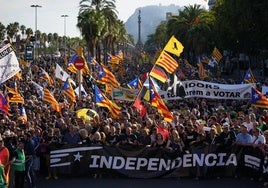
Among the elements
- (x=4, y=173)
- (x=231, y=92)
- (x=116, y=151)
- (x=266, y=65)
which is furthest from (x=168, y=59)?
(x=266, y=65)

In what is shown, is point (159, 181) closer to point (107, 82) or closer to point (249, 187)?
point (249, 187)

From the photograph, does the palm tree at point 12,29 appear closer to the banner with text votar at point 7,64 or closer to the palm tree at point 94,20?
the palm tree at point 94,20

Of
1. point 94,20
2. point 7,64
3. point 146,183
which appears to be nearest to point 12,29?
point 94,20

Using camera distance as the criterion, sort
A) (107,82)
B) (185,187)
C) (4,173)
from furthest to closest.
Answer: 1. (107,82)
2. (185,187)
3. (4,173)

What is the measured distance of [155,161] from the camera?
560 inches

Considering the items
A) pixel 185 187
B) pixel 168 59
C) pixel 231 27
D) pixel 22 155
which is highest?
pixel 231 27

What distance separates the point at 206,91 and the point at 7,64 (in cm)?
712

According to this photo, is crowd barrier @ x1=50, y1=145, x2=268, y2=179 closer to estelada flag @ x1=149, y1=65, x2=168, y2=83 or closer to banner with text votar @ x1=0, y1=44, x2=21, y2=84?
estelada flag @ x1=149, y1=65, x2=168, y2=83

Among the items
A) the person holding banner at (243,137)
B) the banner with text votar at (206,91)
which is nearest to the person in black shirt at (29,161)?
the person holding banner at (243,137)

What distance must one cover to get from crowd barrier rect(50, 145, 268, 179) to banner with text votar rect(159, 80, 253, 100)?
5785 millimetres

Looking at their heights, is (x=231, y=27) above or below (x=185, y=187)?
above

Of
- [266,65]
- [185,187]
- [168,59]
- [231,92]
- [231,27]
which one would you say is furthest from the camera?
[266,65]

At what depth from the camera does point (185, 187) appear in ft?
44.3

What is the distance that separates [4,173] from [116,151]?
3483mm
